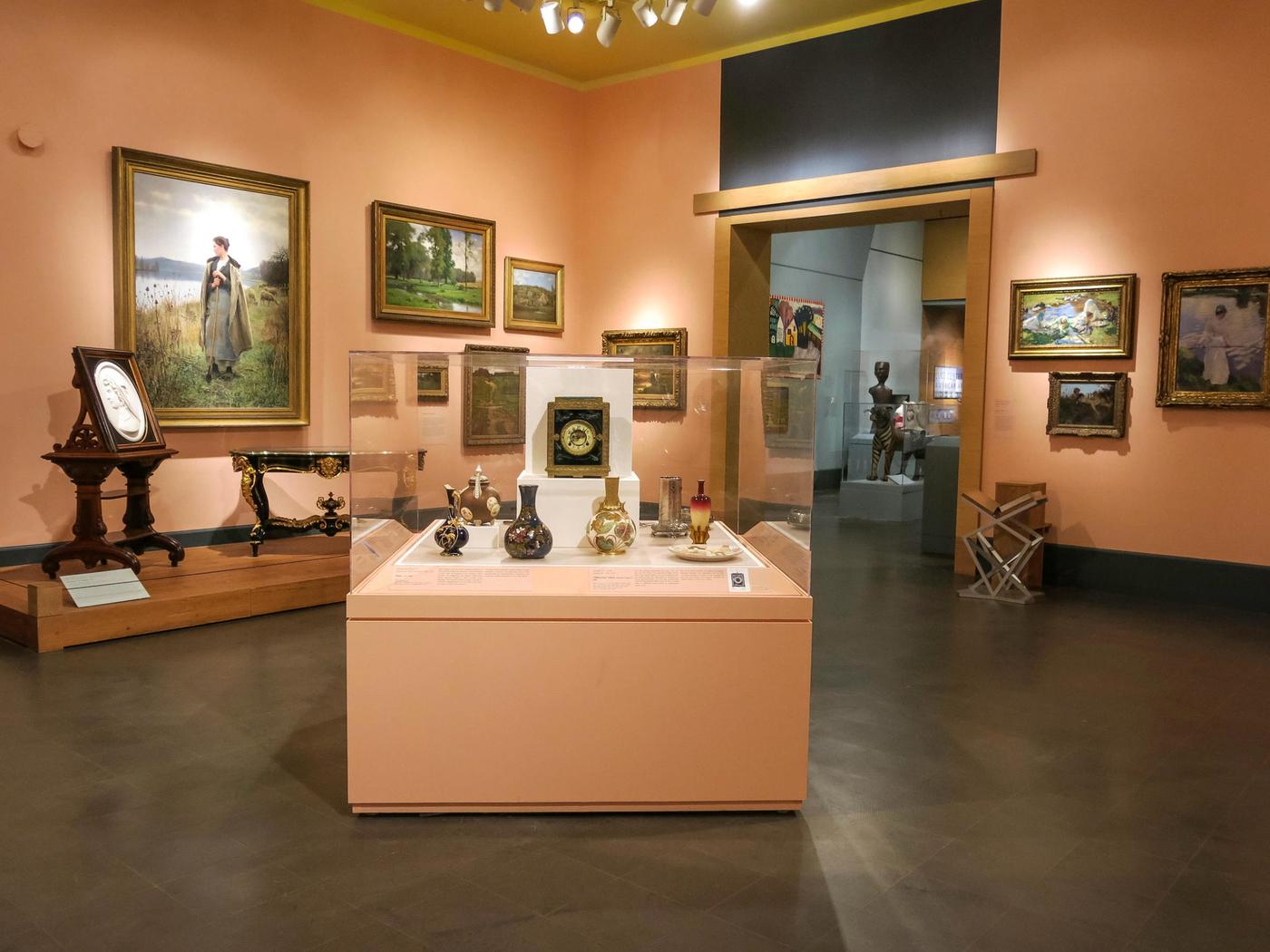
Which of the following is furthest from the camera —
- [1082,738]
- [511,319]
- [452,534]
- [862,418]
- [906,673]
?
[862,418]

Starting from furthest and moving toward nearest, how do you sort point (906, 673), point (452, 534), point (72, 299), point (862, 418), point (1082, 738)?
point (862, 418)
point (72, 299)
point (906, 673)
point (1082, 738)
point (452, 534)

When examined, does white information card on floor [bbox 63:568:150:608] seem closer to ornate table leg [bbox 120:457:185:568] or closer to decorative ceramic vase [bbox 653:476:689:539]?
ornate table leg [bbox 120:457:185:568]

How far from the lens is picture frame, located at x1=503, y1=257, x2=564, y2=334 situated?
10.8 meters

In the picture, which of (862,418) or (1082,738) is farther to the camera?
(862,418)

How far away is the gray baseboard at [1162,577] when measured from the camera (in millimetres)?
7359

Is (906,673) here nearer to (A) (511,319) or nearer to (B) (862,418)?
(A) (511,319)

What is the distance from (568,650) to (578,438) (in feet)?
3.17

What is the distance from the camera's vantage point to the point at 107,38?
7535 mm

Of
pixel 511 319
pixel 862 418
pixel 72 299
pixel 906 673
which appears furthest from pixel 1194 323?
pixel 72 299

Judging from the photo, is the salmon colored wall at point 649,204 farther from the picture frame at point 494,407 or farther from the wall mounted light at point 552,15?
the picture frame at point 494,407

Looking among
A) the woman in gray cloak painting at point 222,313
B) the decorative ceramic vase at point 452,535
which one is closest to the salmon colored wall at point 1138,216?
the decorative ceramic vase at point 452,535

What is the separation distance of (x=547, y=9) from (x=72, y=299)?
4.40 metres

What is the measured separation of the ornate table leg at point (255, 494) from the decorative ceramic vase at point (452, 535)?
4006mm

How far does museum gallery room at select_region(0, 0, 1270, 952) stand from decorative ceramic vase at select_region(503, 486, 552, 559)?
6 centimetres
